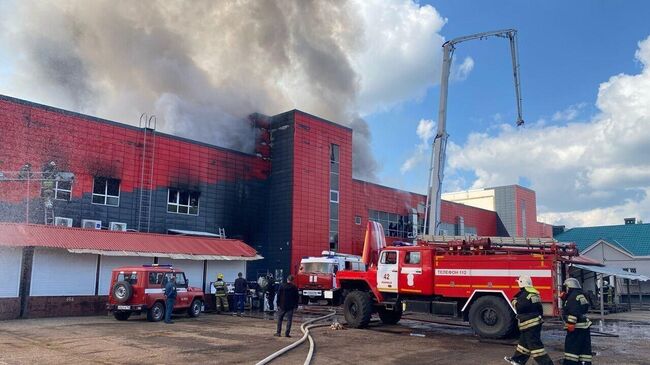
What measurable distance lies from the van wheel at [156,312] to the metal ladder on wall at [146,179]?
26.9 ft

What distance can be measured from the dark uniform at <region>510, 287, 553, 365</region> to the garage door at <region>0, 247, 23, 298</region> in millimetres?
16306

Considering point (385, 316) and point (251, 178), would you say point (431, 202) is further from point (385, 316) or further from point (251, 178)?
point (251, 178)

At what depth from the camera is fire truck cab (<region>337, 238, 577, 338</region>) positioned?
1377 cm

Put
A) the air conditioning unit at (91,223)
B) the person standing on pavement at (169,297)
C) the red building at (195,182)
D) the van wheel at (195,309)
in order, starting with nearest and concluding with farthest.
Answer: the person standing on pavement at (169,297), the van wheel at (195,309), the red building at (195,182), the air conditioning unit at (91,223)

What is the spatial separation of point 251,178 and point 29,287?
15177mm

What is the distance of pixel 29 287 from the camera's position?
1795cm

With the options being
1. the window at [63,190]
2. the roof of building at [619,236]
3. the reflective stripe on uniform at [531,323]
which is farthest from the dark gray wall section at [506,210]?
the reflective stripe on uniform at [531,323]

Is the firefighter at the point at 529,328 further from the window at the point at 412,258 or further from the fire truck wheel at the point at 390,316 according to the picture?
the fire truck wheel at the point at 390,316

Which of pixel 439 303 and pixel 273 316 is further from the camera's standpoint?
pixel 273 316

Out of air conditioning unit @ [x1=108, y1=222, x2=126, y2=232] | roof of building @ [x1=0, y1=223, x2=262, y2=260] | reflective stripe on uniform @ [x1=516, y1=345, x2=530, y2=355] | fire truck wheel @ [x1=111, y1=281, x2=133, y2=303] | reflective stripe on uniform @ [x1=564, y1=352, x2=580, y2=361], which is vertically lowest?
reflective stripe on uniform @ [x1=564, y1=352, x2=580, y2=361]

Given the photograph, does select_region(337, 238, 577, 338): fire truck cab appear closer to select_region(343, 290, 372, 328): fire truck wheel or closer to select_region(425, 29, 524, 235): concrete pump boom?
select_region(343, 290, 372, 328): fire truck wheel

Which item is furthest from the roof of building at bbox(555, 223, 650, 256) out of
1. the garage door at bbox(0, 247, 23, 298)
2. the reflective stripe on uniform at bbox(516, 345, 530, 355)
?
the garage door at bbox(0, 247, 23, 298)

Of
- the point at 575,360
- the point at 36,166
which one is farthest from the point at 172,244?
the point at 575,360

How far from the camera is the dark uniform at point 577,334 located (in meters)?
8.67
